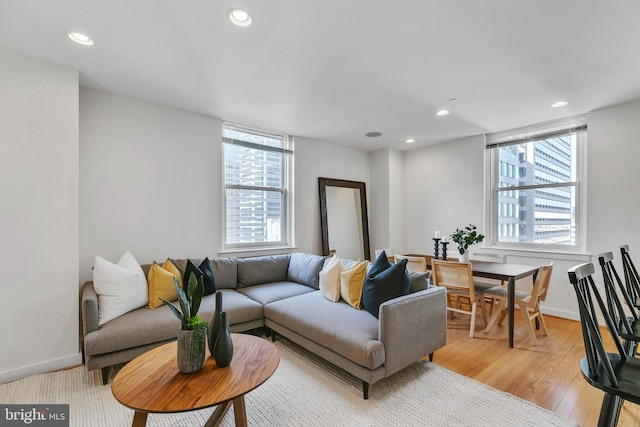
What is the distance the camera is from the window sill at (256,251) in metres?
3.84

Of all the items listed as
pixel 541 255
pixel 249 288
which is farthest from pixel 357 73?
pixel 541 255

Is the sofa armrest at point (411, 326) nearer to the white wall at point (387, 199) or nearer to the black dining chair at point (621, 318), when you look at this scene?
the black dining chair at point (621, 318)

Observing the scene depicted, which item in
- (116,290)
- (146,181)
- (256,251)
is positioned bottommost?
(116,290)

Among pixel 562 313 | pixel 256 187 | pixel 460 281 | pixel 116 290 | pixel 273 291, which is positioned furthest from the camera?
pixel 256 187

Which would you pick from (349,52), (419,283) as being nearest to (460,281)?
(419,283)

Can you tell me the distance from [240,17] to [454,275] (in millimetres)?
3057

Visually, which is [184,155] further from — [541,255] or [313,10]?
[541,255]

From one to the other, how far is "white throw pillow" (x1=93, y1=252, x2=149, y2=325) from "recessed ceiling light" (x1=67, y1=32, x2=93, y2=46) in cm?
169

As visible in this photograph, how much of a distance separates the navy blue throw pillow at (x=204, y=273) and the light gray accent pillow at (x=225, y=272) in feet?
0.61

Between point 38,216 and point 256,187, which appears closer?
point 38,216

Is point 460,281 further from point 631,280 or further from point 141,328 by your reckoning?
point 141,328

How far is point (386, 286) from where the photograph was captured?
239 centimetres

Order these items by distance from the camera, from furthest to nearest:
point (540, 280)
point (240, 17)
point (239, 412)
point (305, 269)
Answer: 1. point (305, 269)
2. point (540, 280)
3. point (240, 17)
4. point (239, 412)

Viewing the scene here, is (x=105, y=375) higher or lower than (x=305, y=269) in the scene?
lower
